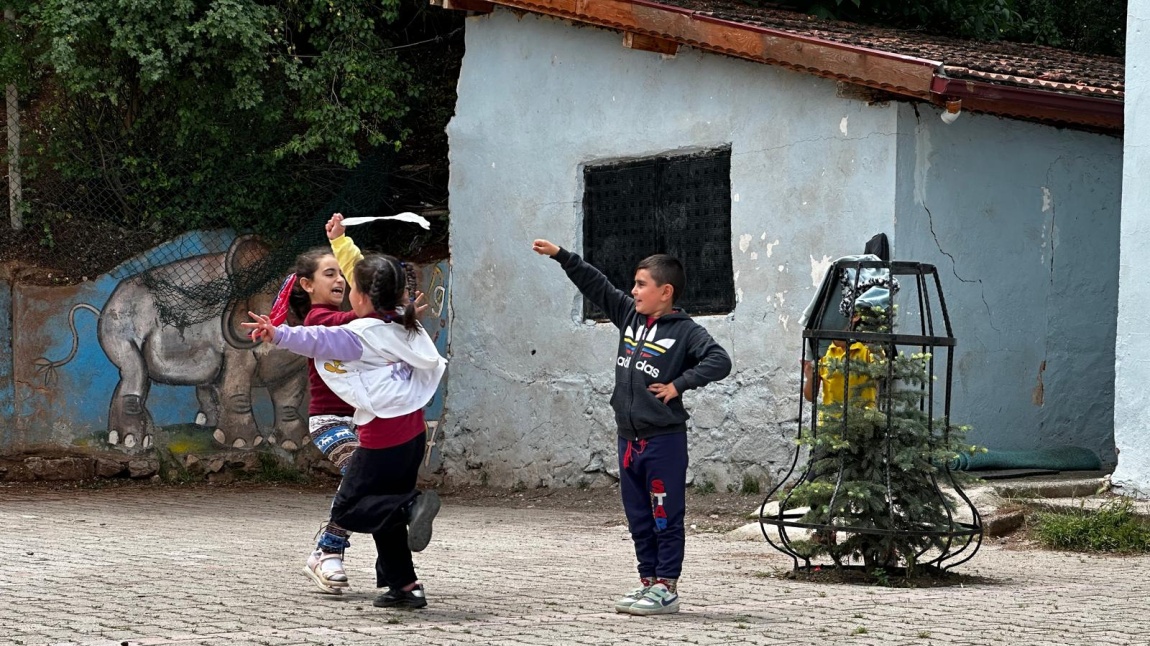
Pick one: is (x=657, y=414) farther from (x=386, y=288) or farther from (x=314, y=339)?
(x=314, y=339)

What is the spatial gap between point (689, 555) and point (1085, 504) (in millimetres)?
2680

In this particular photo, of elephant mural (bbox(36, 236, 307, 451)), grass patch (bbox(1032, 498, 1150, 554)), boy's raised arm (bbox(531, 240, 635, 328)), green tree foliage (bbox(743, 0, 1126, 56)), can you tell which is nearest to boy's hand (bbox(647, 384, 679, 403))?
boy's raised arm (bbox(531, 240, 635, 328))

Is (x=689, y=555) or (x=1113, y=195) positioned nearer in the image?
(x=689, y=555)

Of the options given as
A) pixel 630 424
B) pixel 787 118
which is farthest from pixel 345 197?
pixel 630 424

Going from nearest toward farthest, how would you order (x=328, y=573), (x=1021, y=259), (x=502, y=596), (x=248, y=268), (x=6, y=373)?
(x=328, y=573) < (x=502, y=596) < (x=1021, y=259) < (x=6, y=373) < (x=248, y=268)

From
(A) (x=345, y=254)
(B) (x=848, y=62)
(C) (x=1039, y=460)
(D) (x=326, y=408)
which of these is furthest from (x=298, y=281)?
(C) (x=1039, y=460)

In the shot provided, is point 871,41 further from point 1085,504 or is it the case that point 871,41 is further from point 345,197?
point 345,197

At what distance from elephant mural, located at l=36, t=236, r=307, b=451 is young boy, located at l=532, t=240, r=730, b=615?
8.25m

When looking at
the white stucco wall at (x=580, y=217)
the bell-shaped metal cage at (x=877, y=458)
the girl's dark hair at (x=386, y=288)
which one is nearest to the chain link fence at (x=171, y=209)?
the white stucco wall at (x=580, y=217)

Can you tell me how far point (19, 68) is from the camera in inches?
531

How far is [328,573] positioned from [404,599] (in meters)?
0.49

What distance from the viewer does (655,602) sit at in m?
5.79

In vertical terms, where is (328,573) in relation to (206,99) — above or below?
below

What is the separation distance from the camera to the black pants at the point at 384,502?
5770 millimetres
